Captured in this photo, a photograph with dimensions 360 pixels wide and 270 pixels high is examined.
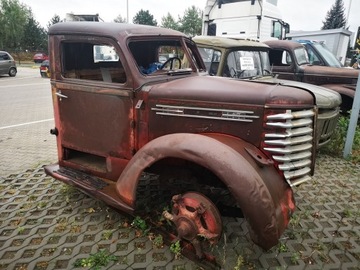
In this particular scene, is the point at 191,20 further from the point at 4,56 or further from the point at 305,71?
the point at 305,71

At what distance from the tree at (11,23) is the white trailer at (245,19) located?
34888mm

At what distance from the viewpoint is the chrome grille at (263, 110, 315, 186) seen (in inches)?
90.8

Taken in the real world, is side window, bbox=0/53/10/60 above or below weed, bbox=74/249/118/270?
above

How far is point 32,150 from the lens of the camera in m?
5.11

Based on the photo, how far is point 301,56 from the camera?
6.79 metres

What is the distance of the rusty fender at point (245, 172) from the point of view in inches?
78.8

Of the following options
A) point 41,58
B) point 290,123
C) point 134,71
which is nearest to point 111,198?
point 134,71

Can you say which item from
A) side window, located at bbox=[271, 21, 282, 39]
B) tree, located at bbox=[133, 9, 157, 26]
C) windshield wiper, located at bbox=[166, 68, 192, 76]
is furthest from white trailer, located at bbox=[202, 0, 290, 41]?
tree, located at bbox=[133, 9, 157, 26]

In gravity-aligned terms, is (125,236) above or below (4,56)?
below

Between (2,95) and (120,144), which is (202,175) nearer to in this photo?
(120,144)

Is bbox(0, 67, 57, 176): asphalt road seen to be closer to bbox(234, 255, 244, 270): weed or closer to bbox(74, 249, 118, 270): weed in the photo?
bbox(74, 249, 118, 270): weed

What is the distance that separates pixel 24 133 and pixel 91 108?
4.00 meters

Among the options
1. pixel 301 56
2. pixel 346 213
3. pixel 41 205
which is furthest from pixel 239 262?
pixel 301 56

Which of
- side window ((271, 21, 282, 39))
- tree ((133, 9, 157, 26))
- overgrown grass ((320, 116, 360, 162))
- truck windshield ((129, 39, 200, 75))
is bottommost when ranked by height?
overgrown grass ((320, 116, 360, 162))
